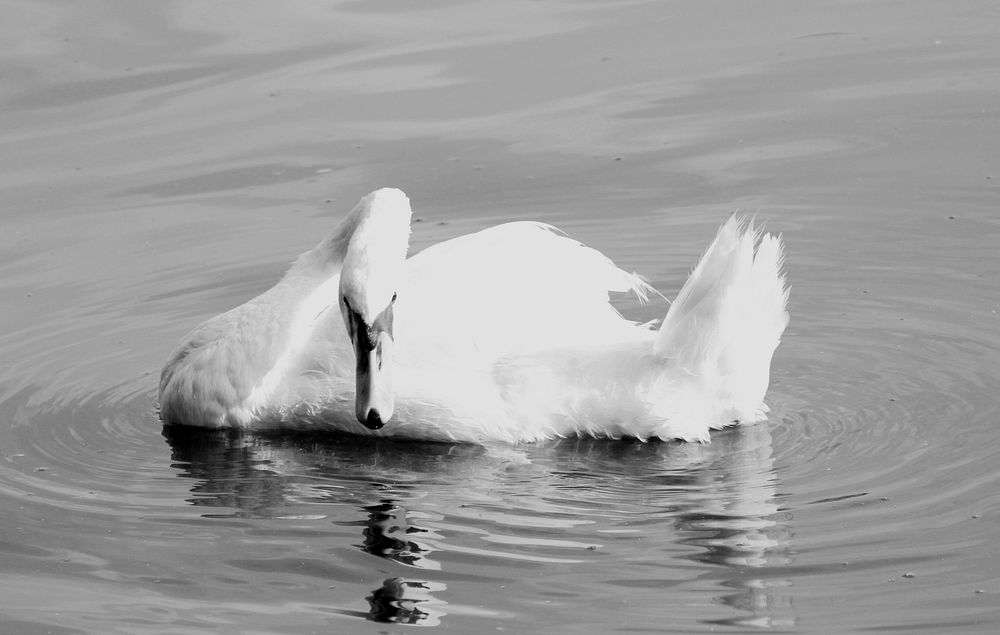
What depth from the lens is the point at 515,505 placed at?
7312 millimetres

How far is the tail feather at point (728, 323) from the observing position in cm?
809

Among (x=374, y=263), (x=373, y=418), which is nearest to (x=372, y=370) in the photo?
(x=373, y=418)

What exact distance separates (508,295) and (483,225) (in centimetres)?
261

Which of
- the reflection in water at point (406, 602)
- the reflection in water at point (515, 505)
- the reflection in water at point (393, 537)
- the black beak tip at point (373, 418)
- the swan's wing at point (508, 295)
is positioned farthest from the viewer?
the swan's wing at point (508, 295)

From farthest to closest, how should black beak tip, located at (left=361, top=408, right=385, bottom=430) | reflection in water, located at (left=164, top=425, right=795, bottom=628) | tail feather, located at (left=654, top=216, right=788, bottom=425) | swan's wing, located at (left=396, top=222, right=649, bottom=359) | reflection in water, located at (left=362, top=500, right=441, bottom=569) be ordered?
swan's wing, located at (left=396, top=222, right=649, bottom=359) → tail feather, located at (left=654, top=216, right=788, bottom=425) → black beak tip, located at (left=361, top=408, right=385, bottom=430) → reflection in water, located at (left=362, top=500, right=441, bottom=569) → reflection in water, located at (left=164, top=425, right=795, bottom=628)

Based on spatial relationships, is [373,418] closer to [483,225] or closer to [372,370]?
[372,370]

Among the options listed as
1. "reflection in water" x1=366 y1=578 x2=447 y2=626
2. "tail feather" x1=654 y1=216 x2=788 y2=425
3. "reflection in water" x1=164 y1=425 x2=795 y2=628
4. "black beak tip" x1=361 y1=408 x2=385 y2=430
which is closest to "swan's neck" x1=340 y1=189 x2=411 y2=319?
"black beak tip" x1=361 y1=408 x2=385 y2=430

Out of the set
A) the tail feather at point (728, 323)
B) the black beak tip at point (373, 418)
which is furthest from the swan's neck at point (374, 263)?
the tail feather at point (728, 323)

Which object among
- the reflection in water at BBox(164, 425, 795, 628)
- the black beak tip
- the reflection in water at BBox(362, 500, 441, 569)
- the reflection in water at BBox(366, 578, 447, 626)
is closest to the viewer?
the reflection in water at BBox(366, 578, 447, 626)

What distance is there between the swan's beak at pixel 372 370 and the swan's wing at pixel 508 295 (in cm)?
59

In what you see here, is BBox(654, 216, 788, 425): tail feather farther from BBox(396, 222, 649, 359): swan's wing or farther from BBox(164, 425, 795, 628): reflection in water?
BBox(396, 222, 649, 359): swan's wing

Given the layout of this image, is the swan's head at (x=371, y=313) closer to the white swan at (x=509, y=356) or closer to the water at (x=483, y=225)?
the white swan at (x=509, y=356)

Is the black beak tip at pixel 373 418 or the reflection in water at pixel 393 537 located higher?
the black beak tip at pixel 373 418

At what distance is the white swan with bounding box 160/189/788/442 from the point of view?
320 inches
